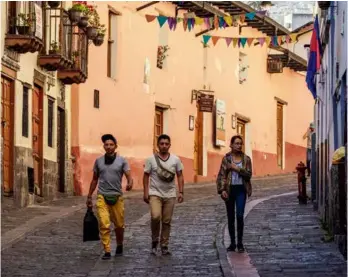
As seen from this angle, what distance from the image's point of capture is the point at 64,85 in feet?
85.4

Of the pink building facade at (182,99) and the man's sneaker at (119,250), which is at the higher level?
the pink building facade at (182,99)

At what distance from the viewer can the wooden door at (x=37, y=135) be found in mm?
23547

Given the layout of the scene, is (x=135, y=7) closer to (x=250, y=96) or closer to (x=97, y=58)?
(x=97, y=58)

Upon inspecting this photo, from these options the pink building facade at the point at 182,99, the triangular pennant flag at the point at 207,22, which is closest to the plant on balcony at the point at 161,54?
the pink building facade at the point at 182,99

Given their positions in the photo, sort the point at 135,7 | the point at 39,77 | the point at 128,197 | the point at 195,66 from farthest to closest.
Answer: the point at 195,66 < the point at 135,7 < the point at 128,197 < the point at 39,77

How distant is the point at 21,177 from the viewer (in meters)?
21.5

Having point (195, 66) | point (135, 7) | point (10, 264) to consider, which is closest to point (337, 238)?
point (10, 264)

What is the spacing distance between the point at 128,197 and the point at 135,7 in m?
7.17

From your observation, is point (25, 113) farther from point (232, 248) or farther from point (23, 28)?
point (232, 248)

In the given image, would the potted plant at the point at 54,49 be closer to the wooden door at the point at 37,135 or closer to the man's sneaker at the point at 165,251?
the wooden door at the point at 37,135

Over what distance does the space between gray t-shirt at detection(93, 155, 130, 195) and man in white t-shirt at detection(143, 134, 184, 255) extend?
0.33 metres

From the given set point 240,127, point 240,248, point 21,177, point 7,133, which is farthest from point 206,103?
point 240,248

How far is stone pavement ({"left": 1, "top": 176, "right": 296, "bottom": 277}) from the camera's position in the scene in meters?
12.6

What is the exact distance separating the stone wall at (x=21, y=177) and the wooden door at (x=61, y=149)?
11.2 ft
